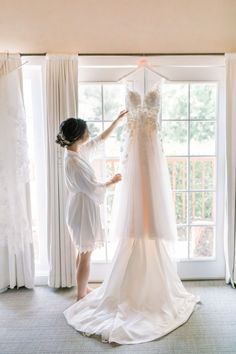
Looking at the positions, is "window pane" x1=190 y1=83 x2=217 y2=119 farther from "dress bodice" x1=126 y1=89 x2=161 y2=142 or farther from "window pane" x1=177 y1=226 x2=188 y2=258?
"window pane" x1=177 y1=226 x2=188 y2=258

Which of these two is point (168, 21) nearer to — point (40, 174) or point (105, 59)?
point (105, 59)

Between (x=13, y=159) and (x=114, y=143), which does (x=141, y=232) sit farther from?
(x=13, y=159)

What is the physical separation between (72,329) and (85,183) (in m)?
1.00

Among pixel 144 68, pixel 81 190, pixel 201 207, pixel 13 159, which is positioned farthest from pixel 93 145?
pixel 201 207

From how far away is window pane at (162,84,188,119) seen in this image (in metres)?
2.69

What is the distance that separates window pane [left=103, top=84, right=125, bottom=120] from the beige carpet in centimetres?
155

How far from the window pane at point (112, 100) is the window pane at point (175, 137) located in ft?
1.37

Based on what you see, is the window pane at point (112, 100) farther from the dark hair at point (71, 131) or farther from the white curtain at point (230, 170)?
the white curtain at point (230, 170)

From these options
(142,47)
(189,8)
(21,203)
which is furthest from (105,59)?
(21,203)

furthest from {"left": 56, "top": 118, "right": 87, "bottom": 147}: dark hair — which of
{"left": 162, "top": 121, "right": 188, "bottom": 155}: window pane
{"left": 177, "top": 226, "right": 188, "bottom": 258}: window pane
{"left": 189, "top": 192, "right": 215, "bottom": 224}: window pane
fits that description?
{"left": 177, "top": 226, "right": 188, "bottom": 258}: window pane

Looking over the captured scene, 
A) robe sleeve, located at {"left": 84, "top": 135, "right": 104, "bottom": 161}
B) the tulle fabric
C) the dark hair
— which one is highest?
the dark hair

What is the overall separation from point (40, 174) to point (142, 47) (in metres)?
1.37

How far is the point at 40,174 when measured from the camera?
110 inches

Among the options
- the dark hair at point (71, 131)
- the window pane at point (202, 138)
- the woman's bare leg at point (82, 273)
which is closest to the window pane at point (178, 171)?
the window pane at point (202, 138)
